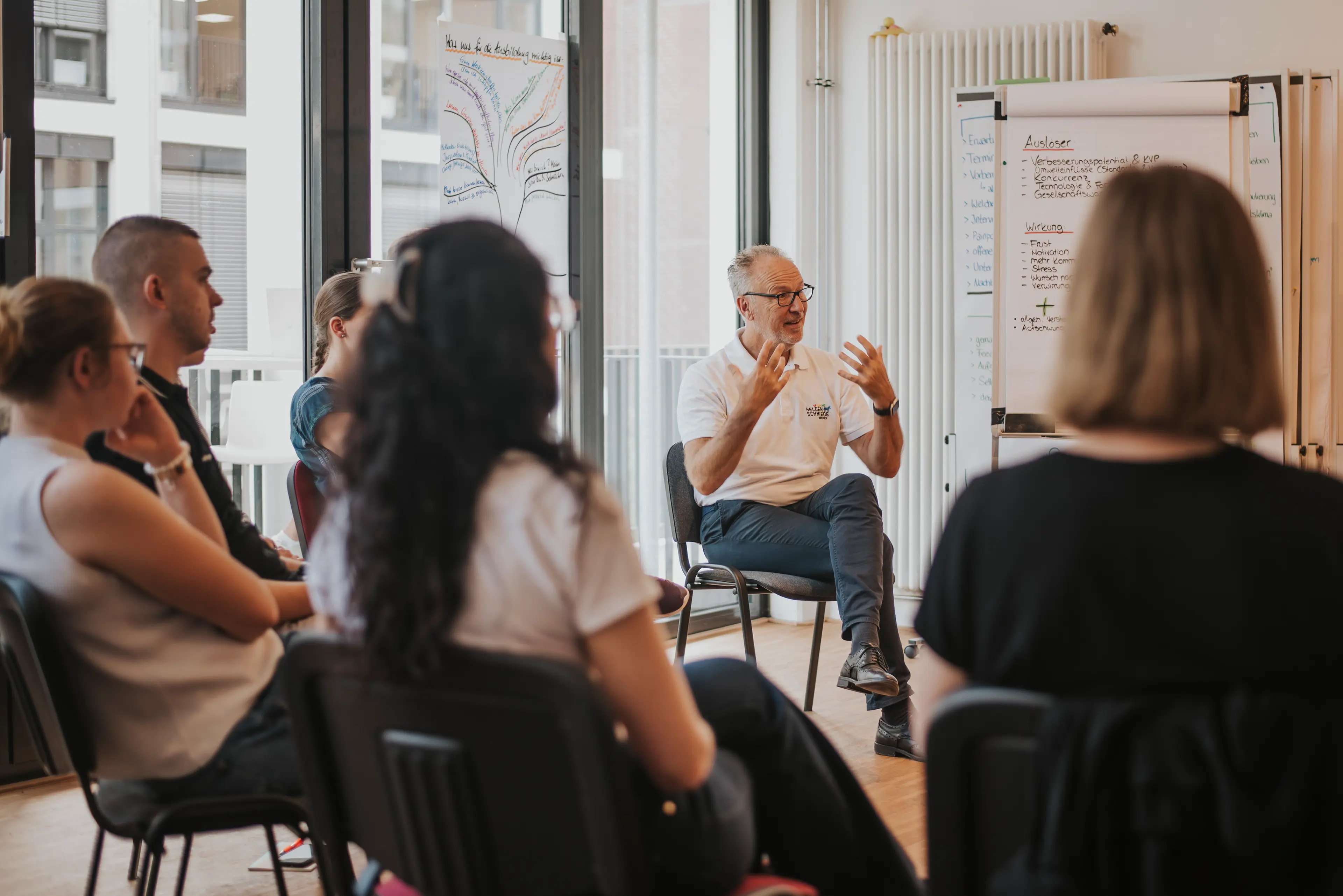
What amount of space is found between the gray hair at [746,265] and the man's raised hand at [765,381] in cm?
45

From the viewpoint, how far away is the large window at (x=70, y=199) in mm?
2805

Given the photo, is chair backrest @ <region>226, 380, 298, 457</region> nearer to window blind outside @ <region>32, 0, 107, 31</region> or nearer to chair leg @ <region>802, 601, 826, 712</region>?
window blind outside @ <region>32, 0, 107, 31</region>

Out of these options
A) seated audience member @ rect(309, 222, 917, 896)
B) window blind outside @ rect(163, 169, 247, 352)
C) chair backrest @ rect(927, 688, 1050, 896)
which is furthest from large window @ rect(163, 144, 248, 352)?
chair backrest @ rect(927, 688, 1050, 896)

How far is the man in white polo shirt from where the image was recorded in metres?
3.06

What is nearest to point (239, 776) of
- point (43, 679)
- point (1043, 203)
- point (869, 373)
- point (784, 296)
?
point (43, 679)

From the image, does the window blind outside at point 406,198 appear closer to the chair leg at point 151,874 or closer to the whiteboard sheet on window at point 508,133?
the whiteboard sheet on window at point 508,133

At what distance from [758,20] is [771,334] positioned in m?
1.76

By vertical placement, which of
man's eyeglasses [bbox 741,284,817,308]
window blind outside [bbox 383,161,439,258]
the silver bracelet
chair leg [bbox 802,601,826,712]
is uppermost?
window blind outside [bbox 383,161,439,258]

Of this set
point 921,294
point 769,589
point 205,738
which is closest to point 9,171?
point 205,738

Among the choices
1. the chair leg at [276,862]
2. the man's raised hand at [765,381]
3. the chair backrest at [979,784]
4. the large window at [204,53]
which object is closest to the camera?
the chair backrest at [979,784]

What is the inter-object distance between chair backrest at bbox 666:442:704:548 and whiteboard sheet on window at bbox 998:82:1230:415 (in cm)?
111

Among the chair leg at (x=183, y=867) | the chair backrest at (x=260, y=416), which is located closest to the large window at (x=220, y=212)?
the chair backrest at (x=260, y=416)

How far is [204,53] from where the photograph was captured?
3.09 meters

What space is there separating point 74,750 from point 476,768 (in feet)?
2.23
